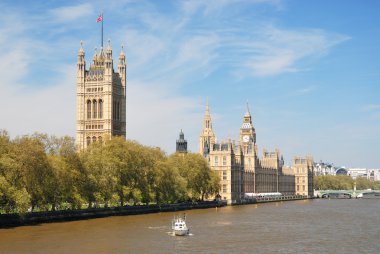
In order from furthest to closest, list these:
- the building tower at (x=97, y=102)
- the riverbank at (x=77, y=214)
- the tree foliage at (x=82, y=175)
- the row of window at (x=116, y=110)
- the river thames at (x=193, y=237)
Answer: the row of window at (x=116, y=110), the building tower at (x=97, y=102), the tree foliage at (x=82, y=175), the riverbank at (x=77, y=214), the river thames at (x=193, y=237)

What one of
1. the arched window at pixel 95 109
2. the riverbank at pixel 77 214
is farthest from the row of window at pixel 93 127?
the riverbank at pixel 77 214

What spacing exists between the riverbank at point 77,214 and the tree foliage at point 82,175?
47.3 inches

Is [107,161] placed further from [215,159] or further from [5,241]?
[215,159]

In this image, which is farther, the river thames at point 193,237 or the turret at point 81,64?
the turret at point 81,64

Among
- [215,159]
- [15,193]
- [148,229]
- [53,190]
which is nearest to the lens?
[15,193]

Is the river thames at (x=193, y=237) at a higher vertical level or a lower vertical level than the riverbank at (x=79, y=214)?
lower

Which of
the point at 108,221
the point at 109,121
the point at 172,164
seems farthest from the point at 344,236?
the point at 109,121

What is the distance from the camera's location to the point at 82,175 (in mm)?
97500

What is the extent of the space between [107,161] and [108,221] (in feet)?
47.1

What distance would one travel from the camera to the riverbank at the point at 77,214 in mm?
80675

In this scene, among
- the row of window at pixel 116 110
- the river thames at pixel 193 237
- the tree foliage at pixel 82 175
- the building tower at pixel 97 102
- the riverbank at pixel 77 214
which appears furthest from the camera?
the row of window at pixel 116 110

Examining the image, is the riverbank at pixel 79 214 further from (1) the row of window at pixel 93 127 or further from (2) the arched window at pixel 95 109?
(2) the arched window at pixel 95 109

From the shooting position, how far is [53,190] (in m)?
88.1

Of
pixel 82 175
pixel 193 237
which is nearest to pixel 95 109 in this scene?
pixel 82 175
